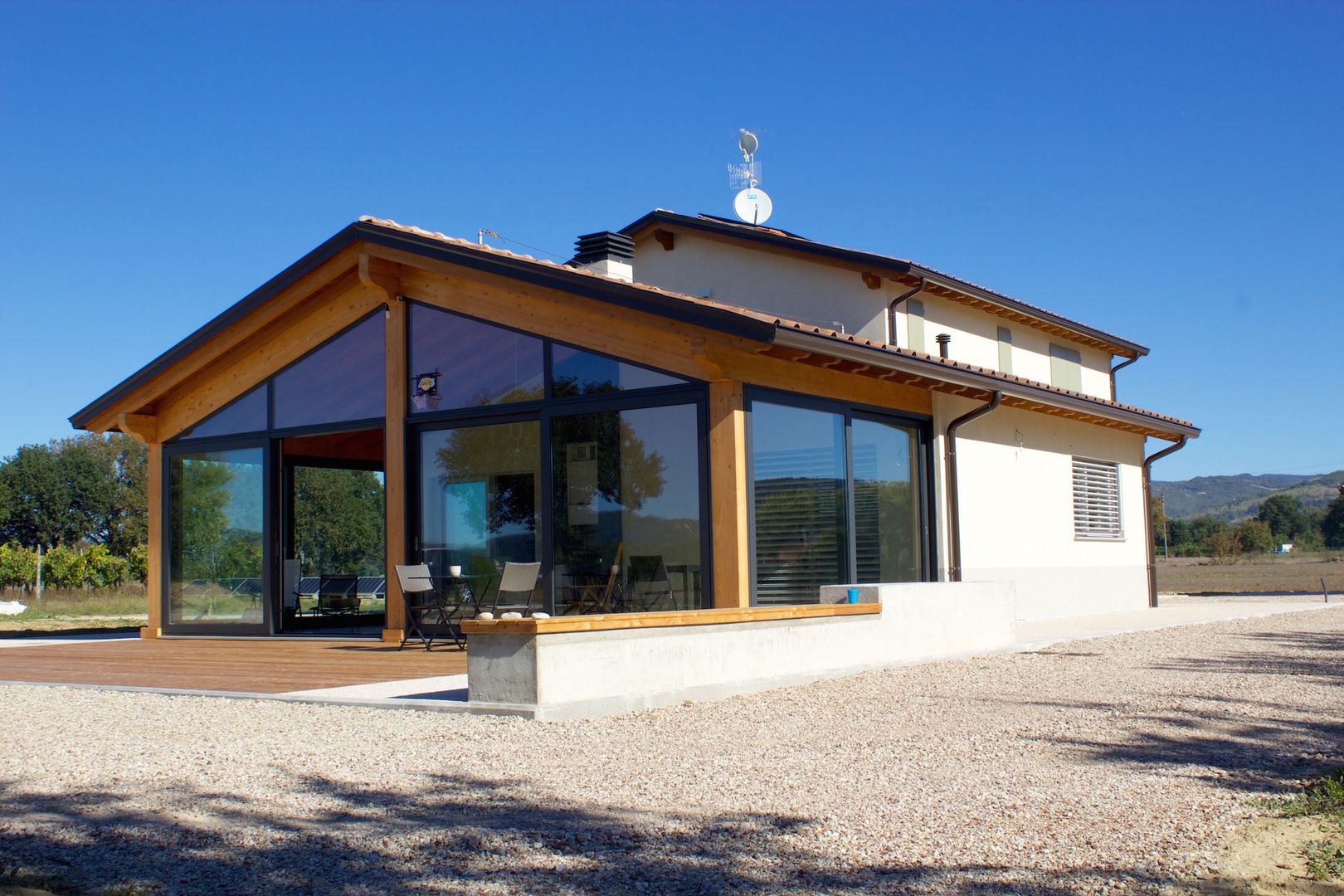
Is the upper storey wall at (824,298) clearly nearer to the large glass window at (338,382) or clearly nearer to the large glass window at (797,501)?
the large glass window at (797,501)

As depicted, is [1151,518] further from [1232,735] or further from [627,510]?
[1232,735]

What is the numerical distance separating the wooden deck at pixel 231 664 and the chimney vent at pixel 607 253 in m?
4.92

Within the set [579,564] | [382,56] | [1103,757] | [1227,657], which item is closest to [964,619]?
[1227,657]

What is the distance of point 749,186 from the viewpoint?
1825cm

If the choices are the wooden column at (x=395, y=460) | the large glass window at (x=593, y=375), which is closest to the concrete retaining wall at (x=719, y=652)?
the large glass window at (x=593, y=375)

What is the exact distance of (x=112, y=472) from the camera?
58812 millimetres

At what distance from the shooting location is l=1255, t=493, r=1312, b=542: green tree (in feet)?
309

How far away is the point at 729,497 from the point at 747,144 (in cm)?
980

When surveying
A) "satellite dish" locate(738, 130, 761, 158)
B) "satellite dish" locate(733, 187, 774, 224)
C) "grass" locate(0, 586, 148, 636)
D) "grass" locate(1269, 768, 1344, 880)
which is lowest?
"grass" locate(1269, 768, 1344, 880)

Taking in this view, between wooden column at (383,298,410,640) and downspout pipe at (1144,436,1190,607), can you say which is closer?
wooden column at (383,298,410,640)

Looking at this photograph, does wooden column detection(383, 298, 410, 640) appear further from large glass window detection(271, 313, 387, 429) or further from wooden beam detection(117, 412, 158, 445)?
wooden beam detection(117, 412, 158, 445)

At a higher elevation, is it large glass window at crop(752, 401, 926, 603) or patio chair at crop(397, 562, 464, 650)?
large glass window at crop(752, 401, 926, 603)

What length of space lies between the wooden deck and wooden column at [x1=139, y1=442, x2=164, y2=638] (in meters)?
0.92

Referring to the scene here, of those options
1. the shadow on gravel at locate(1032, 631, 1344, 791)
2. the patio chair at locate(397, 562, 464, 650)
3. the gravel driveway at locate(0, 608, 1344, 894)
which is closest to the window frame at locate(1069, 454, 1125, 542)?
the shadow on gravel at locate(1032, 631, 1344, 791)
